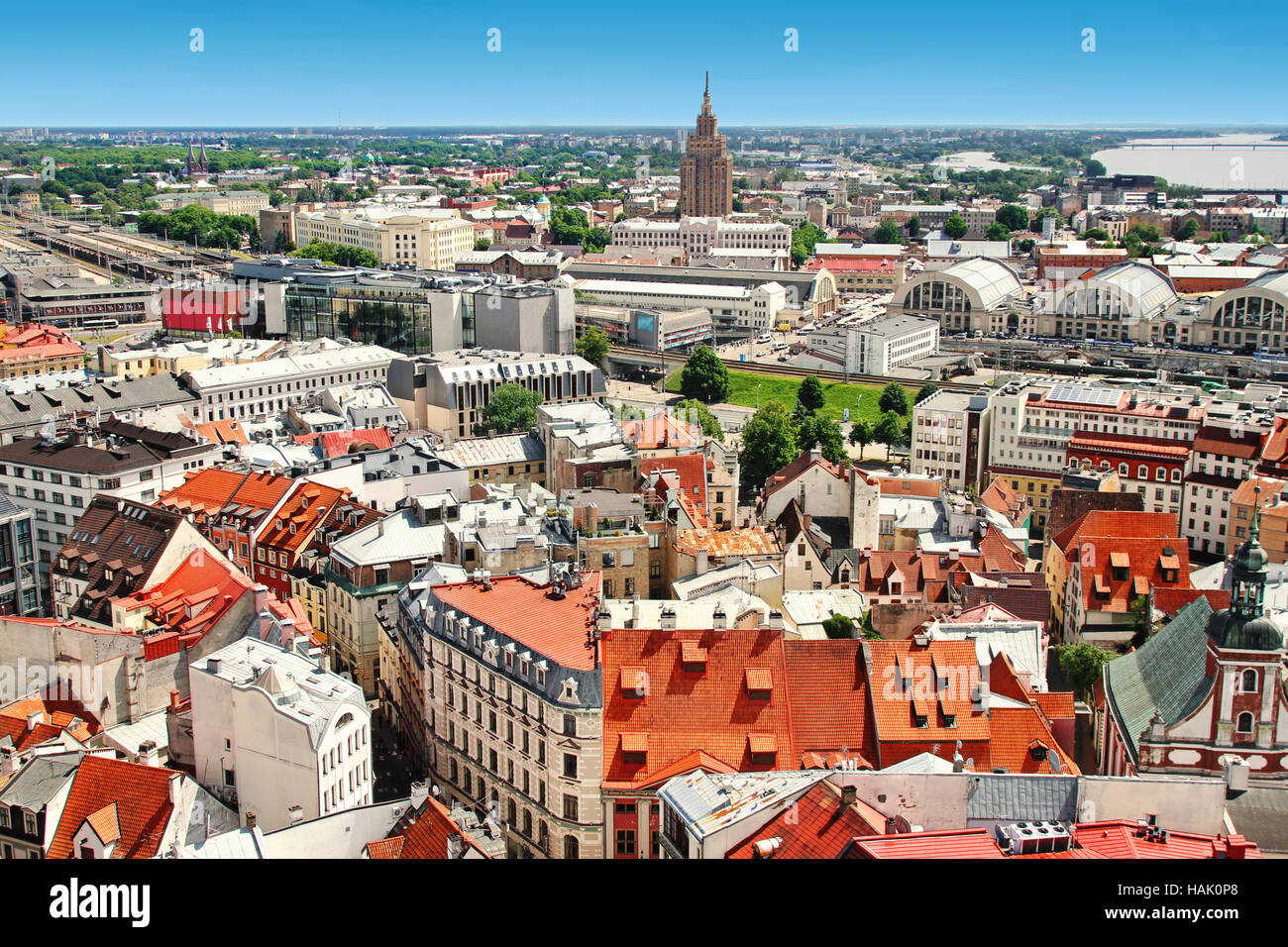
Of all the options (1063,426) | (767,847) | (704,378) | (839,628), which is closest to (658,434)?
(839,628)

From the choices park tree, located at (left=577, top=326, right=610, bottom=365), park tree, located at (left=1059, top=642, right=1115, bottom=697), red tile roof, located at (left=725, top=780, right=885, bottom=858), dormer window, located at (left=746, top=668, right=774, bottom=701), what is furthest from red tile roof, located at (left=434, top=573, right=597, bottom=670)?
park tree, located at (left=577, top=326, right=610, bottom=365)

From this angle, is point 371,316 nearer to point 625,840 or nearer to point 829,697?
point 829,697

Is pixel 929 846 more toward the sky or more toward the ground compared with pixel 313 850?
more toward the sky

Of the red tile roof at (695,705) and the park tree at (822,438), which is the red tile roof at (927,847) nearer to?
the red tile roof at (695,705)

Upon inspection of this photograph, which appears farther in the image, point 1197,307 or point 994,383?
point 1197,307
